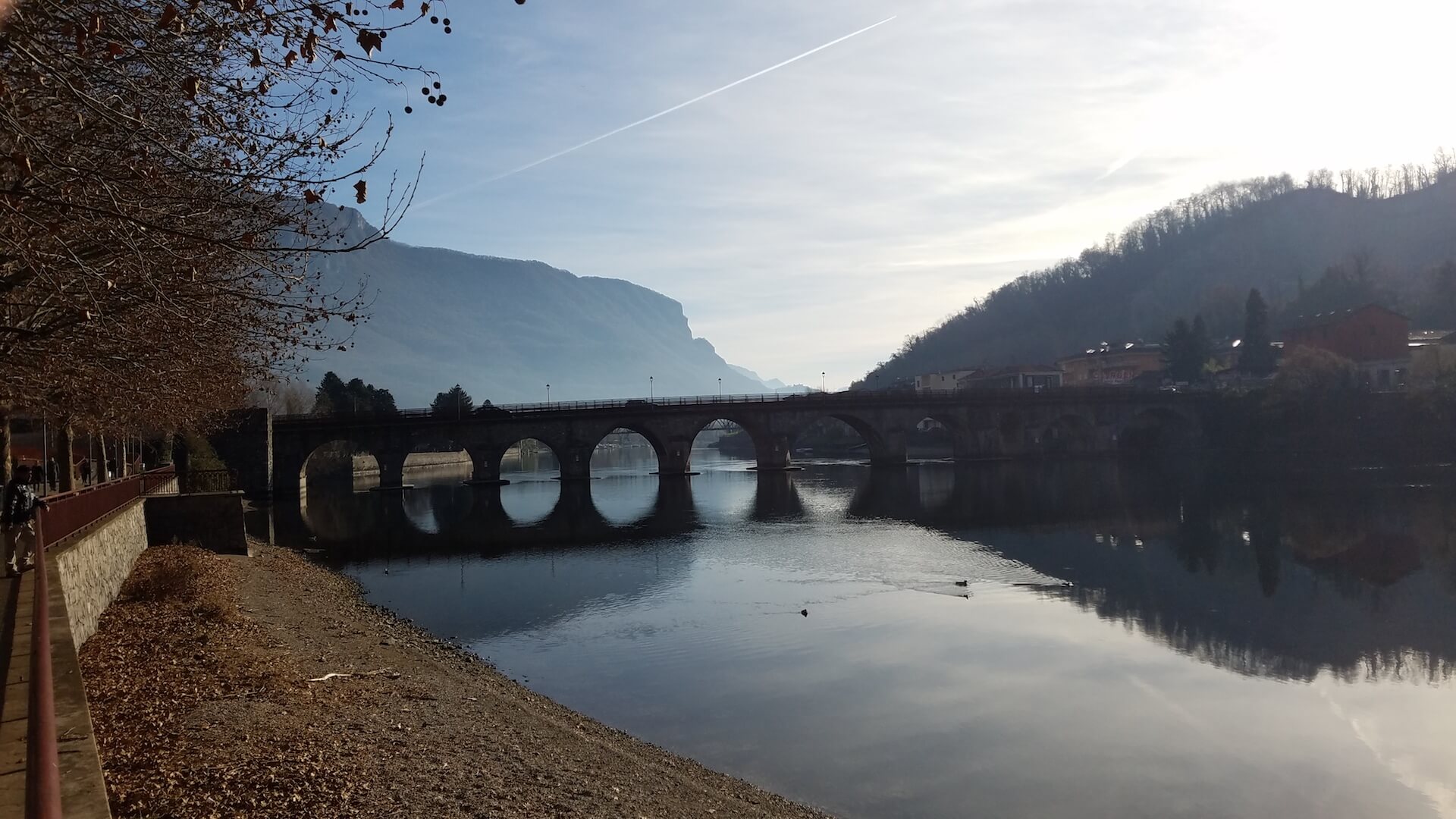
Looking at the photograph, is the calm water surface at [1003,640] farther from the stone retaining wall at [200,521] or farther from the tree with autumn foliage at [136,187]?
the tree with autumn foliage at [136,187]

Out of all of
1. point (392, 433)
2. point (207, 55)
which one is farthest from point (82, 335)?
point (392, 433)

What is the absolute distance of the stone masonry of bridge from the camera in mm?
63906

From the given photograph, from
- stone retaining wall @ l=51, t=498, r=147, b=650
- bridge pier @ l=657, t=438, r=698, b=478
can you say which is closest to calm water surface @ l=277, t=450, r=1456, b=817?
stone retaining wall @ l=51, t=498, r=147, b=650

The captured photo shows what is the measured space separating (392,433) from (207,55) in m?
60.7

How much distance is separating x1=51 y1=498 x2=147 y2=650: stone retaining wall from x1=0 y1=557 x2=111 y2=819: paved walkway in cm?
136

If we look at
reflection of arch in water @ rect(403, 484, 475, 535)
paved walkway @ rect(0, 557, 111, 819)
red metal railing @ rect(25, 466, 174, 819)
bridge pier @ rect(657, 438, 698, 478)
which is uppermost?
red metal railing @ rect(25, 466, 174, 819)

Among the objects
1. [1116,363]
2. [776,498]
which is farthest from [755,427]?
[1116,363]

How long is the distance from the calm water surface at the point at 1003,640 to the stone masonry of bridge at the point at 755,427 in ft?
60.9

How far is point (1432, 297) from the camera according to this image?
332 feet

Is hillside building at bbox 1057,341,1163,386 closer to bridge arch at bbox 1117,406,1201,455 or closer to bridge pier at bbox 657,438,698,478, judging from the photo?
bridge arch at bbox 1117,406,1201,455

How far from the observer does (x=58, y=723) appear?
667cm

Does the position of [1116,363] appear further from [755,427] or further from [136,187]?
[136,187]

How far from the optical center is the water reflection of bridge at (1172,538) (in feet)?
71.6

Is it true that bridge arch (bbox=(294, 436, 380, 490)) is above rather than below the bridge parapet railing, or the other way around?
below
